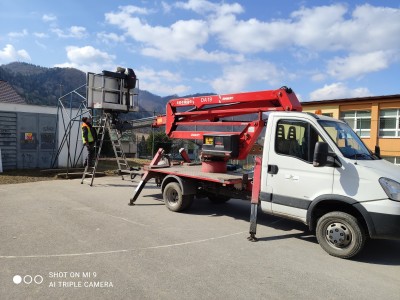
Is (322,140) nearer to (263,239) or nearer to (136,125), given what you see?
(263,239)

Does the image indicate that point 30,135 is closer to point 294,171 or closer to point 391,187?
point 294,171

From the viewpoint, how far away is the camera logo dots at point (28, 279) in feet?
13.3

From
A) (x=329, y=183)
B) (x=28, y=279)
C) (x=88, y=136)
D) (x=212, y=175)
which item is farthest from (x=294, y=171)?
(x=88, y=136)

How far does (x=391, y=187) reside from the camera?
486 cm

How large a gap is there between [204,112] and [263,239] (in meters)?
3.62

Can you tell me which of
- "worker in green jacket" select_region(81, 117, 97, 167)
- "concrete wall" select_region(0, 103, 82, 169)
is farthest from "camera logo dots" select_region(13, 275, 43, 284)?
"concrete wall" select_region(0, 103, 82, 169)

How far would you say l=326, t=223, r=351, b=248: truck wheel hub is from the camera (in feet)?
17.0

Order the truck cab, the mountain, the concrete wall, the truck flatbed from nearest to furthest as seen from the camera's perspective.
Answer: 1. the truck cab
2. the truck flatbed
3. the concrete wall
4. the mountain

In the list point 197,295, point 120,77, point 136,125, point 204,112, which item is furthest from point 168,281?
point 120,77

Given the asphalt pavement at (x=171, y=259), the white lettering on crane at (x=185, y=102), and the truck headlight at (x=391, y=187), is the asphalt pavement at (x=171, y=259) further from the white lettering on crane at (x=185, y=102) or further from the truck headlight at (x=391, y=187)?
the white lettering on crane at (x=185, y=102)

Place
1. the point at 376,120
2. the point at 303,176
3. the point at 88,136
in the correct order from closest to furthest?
the point at 303,176 → the point at 88,136 → the point at 376,120

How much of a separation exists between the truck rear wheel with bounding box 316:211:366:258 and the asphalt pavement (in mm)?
150

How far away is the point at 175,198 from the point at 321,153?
3.97 m

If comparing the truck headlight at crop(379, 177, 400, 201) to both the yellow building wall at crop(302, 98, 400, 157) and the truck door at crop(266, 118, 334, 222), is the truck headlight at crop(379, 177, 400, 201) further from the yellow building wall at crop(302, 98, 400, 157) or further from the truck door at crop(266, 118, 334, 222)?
the yellow building wall at crop(302, 98, 400, 157)
